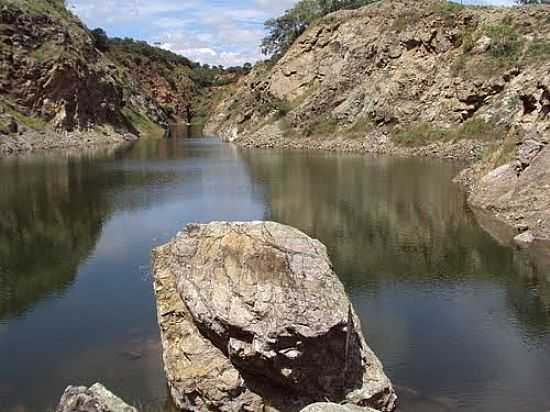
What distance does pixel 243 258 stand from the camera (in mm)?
15023

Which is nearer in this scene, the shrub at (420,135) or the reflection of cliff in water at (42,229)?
the reflection of cliff in water at (42,229)

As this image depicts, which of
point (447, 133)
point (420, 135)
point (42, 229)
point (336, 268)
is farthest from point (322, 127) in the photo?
point (336, 268)

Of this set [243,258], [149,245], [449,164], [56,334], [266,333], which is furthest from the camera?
[449,164]

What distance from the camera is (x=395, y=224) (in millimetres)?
36406

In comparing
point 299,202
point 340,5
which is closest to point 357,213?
point 299,202

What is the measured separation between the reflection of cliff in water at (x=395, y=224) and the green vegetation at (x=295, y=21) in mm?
66074

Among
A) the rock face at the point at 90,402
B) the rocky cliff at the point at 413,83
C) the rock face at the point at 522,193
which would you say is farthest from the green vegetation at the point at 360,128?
the rock face at the point at 90,402

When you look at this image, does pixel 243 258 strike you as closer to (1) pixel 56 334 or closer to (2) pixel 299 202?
(1) pixel 56 334

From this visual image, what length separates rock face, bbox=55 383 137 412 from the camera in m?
11.3

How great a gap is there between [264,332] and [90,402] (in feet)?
12.5

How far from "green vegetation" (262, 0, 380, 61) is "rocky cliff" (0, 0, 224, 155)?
100ft

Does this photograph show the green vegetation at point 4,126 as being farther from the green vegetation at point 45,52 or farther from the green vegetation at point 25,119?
the green vegetation at point 45,52

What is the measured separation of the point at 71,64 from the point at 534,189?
8011 centimetres

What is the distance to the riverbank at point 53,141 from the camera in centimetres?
7956
